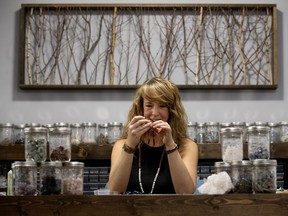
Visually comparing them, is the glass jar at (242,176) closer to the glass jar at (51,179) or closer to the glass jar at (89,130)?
the glass jar at (51,179)

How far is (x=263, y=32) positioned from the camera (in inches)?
184

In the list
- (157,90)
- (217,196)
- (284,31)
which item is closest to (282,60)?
(284,31)

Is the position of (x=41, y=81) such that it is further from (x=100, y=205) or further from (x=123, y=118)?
(x=100, y=205)

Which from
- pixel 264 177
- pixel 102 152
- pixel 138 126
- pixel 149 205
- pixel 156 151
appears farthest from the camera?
pixel 102 152

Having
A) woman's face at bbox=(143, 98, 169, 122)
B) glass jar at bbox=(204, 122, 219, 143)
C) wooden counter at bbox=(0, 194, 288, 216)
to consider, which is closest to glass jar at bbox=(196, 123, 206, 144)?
glass jar at bbox=(204, 122, 219, 143)

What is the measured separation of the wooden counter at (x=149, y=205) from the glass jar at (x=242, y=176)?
0.71 ft

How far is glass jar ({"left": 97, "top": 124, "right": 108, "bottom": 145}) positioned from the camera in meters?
4.30

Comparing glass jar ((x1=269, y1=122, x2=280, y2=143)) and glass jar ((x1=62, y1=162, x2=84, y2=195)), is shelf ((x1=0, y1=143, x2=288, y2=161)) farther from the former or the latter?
glass jar ((x1=62, y1=162, x2=84, y2=195))

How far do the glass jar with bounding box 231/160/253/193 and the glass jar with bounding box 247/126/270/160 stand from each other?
0.84ft

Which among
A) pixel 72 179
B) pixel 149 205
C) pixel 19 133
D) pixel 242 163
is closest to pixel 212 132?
pixel 19 133

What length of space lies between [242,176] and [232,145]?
323 mm

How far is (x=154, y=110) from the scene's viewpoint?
9.48 feet

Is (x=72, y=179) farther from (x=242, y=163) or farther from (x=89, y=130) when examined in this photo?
(x=89, y=130)

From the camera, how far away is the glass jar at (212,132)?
169 inches
